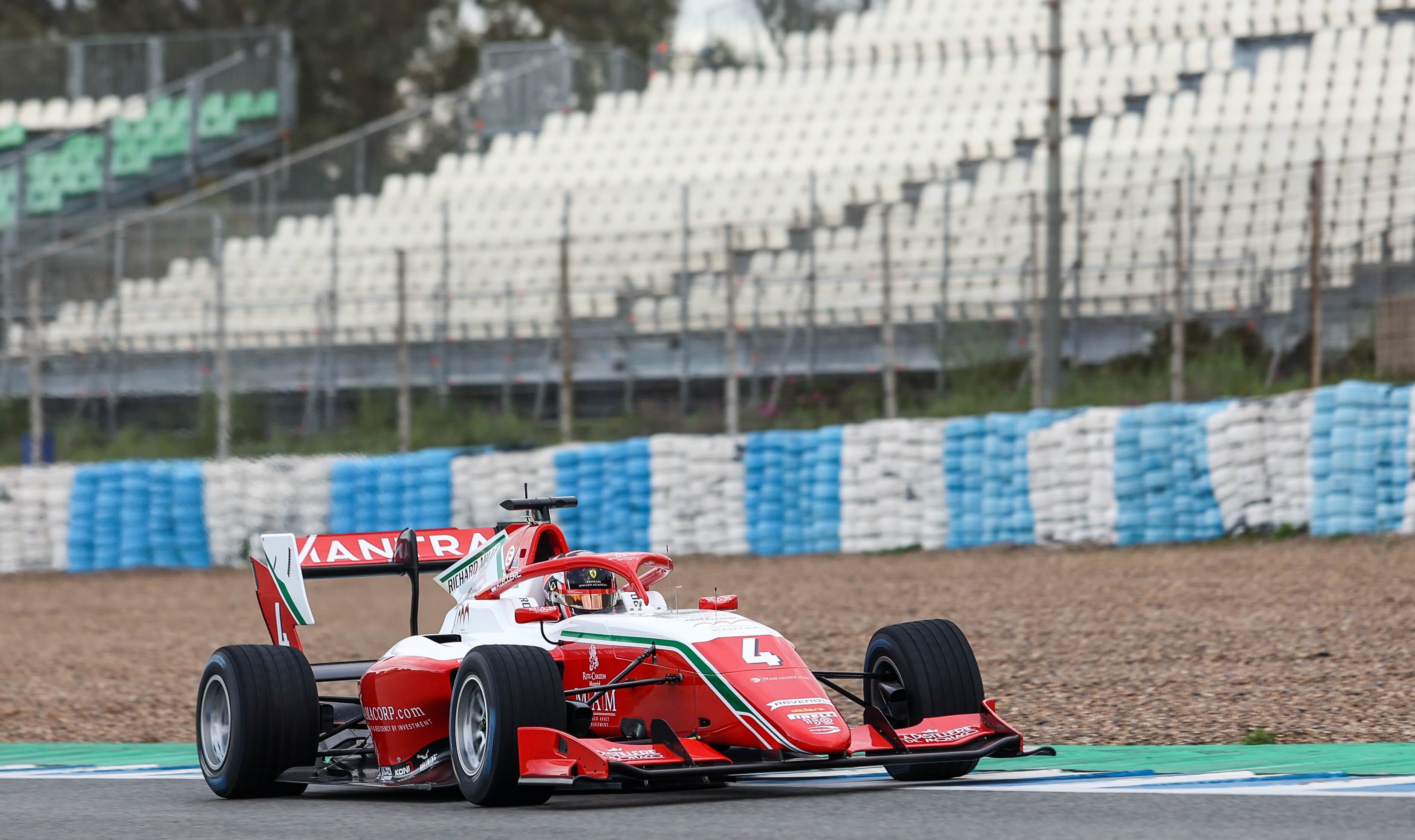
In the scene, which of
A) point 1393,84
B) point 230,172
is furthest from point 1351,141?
point 230,172

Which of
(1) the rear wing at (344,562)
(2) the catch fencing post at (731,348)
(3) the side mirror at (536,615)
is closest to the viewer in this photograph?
(3) the side mirror at (536,615)

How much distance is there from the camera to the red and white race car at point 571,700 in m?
6.94

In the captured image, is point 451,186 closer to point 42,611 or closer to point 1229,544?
point 42,611

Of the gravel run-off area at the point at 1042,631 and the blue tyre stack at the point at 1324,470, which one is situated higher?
the blue tyre stack at the point at 1324,470

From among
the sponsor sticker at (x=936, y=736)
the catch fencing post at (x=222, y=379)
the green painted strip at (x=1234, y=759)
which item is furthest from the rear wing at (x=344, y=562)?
the catch fencing post at (x=222, y=379)

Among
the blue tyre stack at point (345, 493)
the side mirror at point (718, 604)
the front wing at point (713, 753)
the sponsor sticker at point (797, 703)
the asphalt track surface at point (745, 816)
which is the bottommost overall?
the asphalt track surface at point (745, 816)

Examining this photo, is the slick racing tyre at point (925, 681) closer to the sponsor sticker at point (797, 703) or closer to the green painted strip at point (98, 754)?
the sponsor sticker at point (797, 703)

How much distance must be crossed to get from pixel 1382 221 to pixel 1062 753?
1177cm

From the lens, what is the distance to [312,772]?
321 inches

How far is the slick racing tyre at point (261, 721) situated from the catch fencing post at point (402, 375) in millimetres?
14488

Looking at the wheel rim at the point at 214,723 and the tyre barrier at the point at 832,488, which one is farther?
the tyre barrier at the point at 832,488

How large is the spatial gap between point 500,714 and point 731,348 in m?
14.5

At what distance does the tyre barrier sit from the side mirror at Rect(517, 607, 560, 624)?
376 inches

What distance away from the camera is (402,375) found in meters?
22.8
